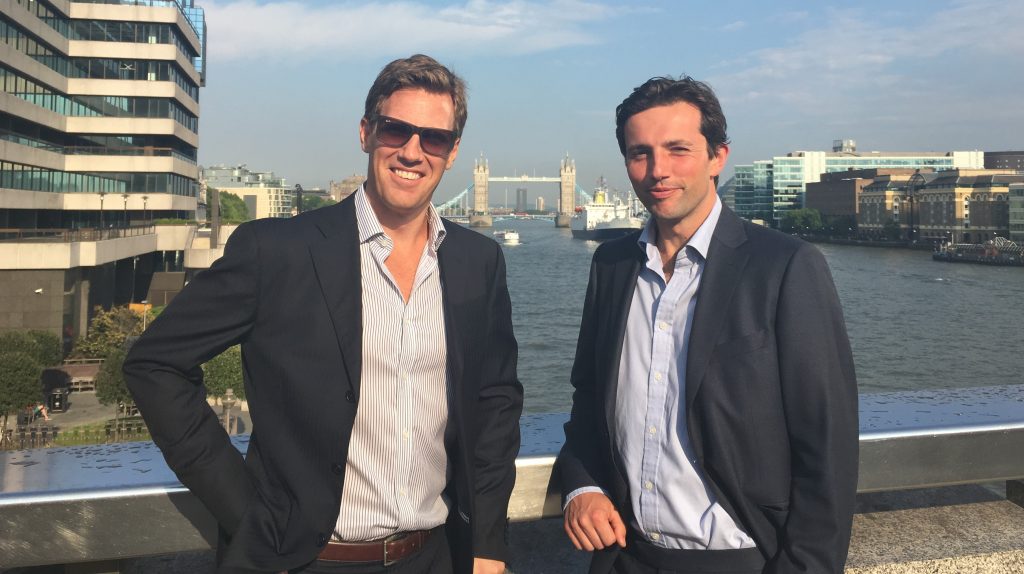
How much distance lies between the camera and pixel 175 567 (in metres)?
1.12

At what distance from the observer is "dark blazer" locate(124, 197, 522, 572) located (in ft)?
3.05

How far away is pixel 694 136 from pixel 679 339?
0.26 m

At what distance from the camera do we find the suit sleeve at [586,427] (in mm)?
1067

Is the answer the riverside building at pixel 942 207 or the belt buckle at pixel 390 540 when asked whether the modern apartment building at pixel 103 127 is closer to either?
the belt buckle at pixel 390 540

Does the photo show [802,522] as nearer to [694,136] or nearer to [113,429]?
[694,136]

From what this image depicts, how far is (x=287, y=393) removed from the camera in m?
0.99

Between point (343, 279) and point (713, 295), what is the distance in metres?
0.43

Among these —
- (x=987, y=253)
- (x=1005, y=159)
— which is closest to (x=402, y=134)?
(x=987, y=253)

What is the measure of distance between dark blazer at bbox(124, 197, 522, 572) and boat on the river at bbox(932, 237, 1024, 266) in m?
37.9

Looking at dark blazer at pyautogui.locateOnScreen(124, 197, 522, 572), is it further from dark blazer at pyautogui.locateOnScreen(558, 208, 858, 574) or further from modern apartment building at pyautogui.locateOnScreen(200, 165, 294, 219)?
modern apartment building at pyautogui.locateOnScreen(200, 165, 294, 219)

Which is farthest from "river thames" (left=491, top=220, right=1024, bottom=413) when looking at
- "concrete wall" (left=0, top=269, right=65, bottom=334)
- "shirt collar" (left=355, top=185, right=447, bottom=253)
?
"concrete wall" (left=0, top=269, right=65, bottom=334)

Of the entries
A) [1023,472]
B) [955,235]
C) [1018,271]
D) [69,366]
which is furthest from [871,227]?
[1023,472]

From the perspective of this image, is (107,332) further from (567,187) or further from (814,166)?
(567,187)

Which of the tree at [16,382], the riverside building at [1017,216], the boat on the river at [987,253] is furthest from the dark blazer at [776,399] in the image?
the riverside building at [1017,216]
